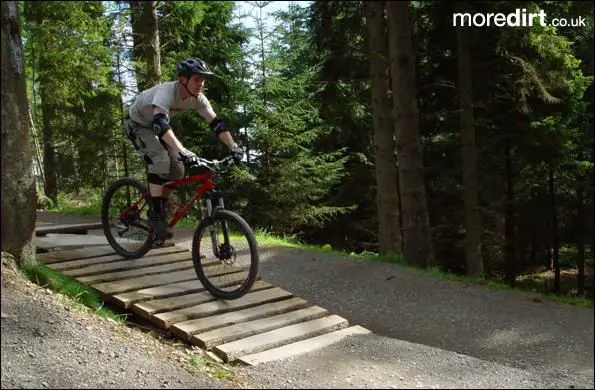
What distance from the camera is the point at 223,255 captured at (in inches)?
230

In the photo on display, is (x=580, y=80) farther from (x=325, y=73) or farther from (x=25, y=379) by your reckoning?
(x=25, y=379)

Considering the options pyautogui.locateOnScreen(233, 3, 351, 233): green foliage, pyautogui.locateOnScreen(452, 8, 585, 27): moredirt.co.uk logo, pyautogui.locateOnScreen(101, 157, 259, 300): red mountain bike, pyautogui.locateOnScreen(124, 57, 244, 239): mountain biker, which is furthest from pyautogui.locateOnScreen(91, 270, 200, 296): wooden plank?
pyautogui.locateOnScreen(452, 8, 585, 27): moredirt.co.uk logo

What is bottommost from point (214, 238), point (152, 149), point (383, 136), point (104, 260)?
point (104, 260)

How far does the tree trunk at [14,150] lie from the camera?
5207 millimetres

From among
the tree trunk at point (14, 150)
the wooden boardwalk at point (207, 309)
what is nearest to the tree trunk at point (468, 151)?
the wooden boardwalk at point (207, 309)

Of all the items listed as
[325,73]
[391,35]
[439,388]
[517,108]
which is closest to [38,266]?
[439,388]

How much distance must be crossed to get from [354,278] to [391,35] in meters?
4.35

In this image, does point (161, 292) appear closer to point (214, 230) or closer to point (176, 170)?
point (214, 230)

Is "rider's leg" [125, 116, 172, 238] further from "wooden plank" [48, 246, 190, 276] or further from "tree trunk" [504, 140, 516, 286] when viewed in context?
"tree trunk" [504, 140, 516, 286]

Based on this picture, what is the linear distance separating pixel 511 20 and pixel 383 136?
3296 millimetres

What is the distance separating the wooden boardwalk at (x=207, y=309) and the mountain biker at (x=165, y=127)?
0.63 metres

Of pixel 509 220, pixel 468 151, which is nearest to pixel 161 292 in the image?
pixel 468 151

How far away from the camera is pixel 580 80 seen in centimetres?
1219

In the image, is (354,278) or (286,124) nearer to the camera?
(354,278)
